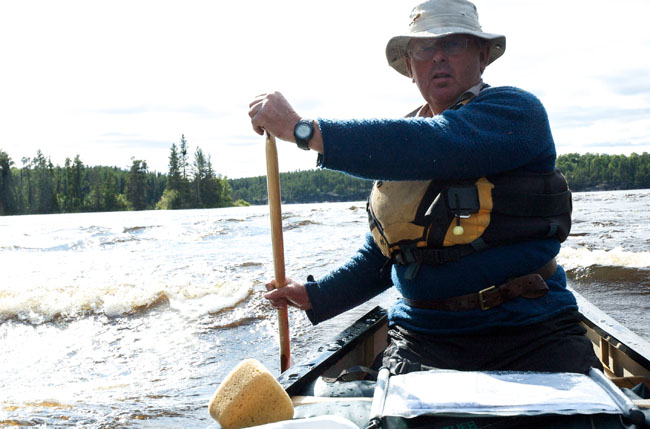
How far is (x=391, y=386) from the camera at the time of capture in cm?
166

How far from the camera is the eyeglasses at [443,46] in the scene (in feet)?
7.10

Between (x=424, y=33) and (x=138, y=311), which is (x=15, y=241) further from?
(x=424, y=33)

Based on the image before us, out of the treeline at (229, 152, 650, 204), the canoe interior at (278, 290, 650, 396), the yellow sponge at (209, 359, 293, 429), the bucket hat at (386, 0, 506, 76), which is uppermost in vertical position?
the treeline at (229, 152, 650, 204)

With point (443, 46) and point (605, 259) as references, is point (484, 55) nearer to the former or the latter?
point (443, 46)

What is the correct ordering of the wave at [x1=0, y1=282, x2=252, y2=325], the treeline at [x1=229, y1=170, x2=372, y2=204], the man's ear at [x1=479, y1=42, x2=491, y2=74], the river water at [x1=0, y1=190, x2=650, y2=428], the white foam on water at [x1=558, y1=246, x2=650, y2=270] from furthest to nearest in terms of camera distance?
the treeline at [x1=229, y1=170, x2=372, y2=204], the white foam on water at [x1=558, y1=246, x2=650, y2=270], the wave at [x1=0, y1=282, x2=252, y2=325], the river water at [x1=0, y1=190, x2=650, y2=428], the man's ear at [x1=479, y1=42, x2=491, y2=74]

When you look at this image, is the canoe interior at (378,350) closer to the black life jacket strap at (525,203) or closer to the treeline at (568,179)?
the black life jacket strap at (525,203)

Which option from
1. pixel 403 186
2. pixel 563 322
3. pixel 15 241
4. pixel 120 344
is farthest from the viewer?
pixel 15 241

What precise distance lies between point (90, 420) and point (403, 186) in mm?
2973

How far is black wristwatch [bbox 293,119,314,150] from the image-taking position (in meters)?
1.77

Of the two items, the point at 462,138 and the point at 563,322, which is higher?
the point at 462,138

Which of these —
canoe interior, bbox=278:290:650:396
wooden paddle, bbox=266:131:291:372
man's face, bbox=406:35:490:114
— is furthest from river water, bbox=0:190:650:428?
man's face, bbox=406:35:490:114

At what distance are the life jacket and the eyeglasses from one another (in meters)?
0.55

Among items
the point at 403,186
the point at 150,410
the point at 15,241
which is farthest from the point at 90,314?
the point at 15,241

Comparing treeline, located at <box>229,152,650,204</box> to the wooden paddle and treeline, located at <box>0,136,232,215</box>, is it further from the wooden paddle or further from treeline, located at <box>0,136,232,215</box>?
the wooden paddle
